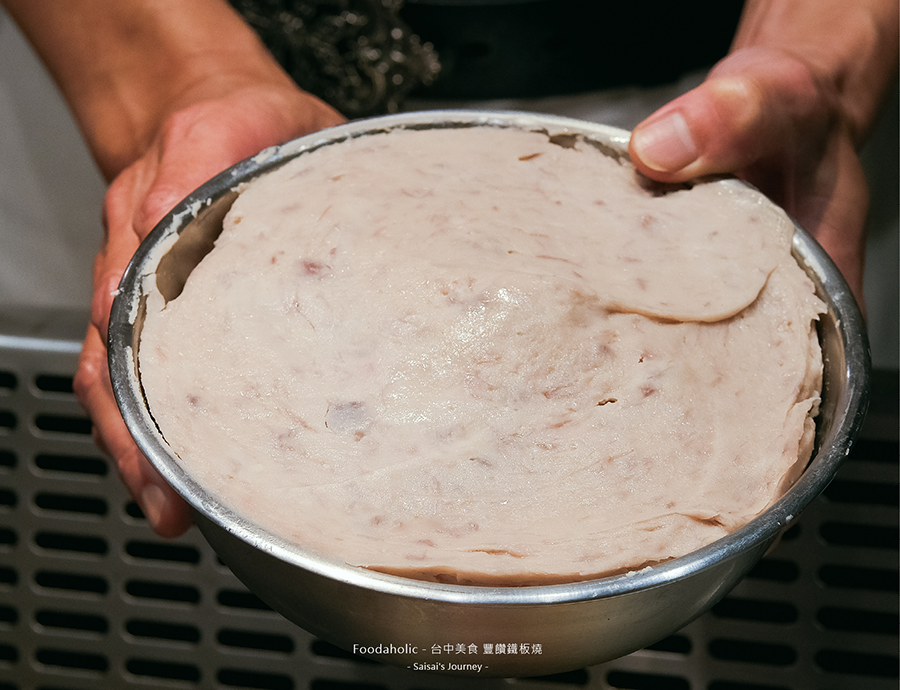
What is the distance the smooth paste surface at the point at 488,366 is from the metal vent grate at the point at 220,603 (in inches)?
14.3

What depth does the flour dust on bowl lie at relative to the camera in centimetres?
63

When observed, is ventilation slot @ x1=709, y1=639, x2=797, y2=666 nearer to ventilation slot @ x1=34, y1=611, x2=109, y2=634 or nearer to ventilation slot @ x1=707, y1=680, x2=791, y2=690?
ventilation slot @ x1=707, y1=680, x2=791, y2=690

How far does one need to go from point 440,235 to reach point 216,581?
1.97 ft

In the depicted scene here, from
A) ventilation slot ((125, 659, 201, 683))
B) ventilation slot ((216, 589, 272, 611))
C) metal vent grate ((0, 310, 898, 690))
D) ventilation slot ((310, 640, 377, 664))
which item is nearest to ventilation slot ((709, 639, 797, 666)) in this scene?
metal vent grate ((0, 310, 898, 690))

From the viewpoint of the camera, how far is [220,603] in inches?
43.3

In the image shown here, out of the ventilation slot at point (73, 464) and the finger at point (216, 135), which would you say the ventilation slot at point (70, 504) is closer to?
the ventilation slot at point (73, 464)

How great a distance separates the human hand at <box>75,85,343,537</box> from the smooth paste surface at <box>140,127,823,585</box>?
0.18 metres

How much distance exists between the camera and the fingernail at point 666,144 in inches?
37.5

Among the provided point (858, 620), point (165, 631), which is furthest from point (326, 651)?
point (858, 620)

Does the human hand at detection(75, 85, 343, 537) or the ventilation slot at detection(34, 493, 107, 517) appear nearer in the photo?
the human hand at detection(75, 85, 343, 537)

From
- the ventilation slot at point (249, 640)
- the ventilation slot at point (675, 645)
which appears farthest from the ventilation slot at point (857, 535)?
the ventilation slot at point (249, 640)

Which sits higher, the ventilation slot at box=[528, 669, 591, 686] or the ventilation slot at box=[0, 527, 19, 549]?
the ventilation slot at box=[528, 669, 591, 686]

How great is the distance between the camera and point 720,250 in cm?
92

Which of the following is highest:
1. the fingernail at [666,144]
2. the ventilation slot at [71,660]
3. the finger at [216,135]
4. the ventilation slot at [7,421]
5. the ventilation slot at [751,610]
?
the fingernail at [666,144]
